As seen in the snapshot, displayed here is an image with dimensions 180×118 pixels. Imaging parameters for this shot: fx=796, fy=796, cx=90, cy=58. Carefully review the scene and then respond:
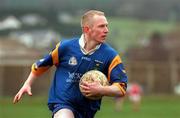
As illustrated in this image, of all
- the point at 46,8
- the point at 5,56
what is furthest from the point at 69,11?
the point at 5,56

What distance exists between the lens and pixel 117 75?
10711mm

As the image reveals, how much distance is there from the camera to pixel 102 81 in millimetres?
10398

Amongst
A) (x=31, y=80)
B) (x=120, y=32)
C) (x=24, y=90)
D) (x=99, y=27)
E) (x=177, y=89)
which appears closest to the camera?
(x=99, y=27)

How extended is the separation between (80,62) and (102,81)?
0.62 meters

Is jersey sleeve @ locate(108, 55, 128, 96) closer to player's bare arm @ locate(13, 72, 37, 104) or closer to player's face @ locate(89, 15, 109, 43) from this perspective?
player's face @ locate(89, 15, 109, 43)

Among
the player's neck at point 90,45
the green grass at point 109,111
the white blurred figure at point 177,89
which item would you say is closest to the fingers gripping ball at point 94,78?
the player's neck at point 90,45

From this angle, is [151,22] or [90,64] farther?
[151,22]

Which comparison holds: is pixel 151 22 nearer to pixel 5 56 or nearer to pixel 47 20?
pixel 47 20

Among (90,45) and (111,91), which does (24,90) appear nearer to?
(90,45)

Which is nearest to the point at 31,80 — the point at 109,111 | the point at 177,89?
the point at 109,111

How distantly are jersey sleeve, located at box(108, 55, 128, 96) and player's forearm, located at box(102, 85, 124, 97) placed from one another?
0.07 m

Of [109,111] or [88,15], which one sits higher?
[88,15]

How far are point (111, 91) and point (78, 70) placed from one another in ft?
2.20

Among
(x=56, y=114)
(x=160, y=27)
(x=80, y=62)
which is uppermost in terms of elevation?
(x=80, y=62)
